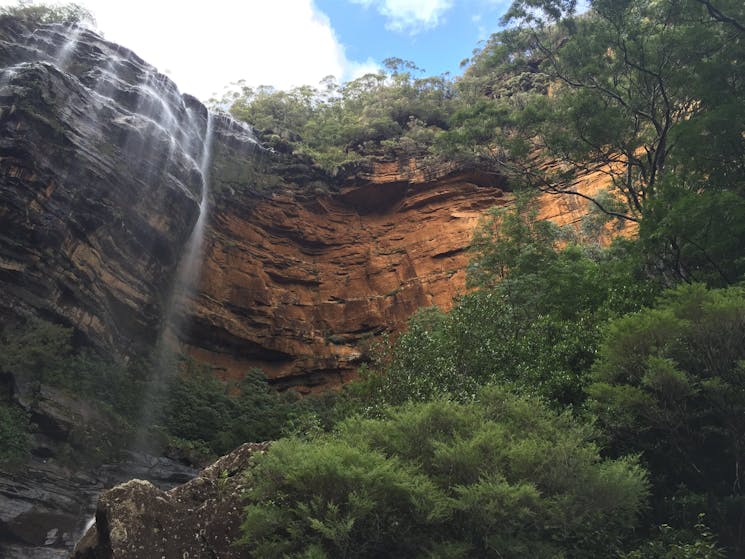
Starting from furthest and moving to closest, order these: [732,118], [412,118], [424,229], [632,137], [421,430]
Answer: [412,118] < [424,229] < [632,137] < [732,118] < [421,430]

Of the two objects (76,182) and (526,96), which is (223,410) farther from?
(526,96)

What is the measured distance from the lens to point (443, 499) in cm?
619

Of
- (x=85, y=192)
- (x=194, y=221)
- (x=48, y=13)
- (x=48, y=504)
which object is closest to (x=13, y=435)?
(x=48, y=504)

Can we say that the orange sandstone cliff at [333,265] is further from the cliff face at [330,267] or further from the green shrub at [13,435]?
the green shrub at [13,435]

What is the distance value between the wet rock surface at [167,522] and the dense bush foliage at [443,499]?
492mm

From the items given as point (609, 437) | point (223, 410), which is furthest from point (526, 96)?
point (609, 437)

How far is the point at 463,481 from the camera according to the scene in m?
6.73

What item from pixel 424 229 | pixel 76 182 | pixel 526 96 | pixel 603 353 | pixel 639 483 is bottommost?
pixel 639 483

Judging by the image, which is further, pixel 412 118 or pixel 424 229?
pixel 412 118

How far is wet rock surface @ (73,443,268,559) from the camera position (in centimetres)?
616

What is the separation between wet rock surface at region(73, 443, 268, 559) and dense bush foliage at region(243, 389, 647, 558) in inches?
19.4

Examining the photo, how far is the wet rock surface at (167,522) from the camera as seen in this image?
20.2 feet

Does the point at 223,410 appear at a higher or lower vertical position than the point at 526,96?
lower

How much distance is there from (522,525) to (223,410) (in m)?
14.9
